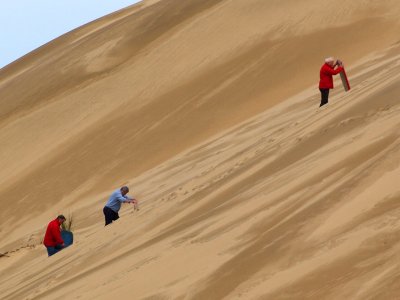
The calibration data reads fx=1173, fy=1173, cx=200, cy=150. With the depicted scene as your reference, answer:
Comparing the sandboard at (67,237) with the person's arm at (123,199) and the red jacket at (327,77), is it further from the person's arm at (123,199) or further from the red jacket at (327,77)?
the red jacket at (327,77)

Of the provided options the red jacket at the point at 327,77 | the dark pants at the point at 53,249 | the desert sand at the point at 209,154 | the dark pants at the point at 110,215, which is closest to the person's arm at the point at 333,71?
the red jacket at the point at 327,77

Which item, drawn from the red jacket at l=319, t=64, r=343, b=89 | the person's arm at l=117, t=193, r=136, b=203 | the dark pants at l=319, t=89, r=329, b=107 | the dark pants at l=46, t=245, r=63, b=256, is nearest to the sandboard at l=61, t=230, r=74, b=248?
the dark pants at l=46, t=245, r=63, b=256

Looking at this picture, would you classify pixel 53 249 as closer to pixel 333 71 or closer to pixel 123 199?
pixel 123 199

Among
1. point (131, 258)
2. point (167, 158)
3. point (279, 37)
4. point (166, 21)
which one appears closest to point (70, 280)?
point (131, 258)

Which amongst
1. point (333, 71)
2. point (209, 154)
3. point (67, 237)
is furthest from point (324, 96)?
point (67, 237)

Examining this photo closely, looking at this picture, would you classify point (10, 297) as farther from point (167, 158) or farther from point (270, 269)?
point (167, 158)

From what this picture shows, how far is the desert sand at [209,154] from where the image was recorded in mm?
8180

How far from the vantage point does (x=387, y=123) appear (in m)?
10.4

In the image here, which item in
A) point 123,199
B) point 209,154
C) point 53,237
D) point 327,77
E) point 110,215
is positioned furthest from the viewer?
point 209,154

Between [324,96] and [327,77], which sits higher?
[327,77]

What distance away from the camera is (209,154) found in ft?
60.1

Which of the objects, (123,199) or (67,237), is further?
(67,237)

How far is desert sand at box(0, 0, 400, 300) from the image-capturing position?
818cm

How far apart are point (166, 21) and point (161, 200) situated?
1612cm
